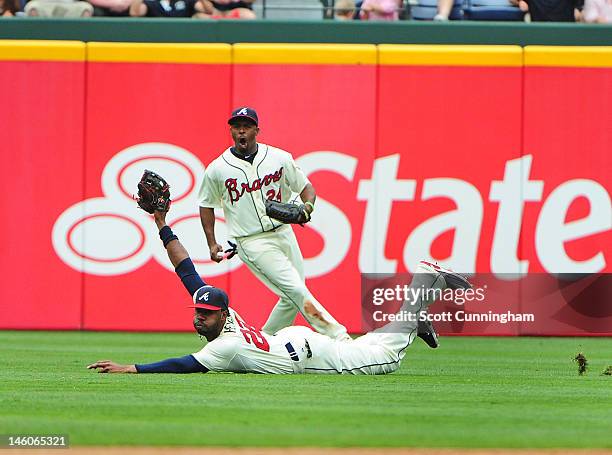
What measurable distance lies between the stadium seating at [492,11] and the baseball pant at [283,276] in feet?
17.7

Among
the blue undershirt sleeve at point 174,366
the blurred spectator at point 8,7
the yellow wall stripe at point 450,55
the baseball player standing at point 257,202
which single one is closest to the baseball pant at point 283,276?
the baseball player standing at point 257,202

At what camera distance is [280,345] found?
8.70 metres

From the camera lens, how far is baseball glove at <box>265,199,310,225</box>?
9328mm

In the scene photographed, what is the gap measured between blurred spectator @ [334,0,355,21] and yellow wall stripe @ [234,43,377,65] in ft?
2.03

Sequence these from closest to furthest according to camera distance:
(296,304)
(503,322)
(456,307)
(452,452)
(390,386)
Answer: (452,452) → (390,386) → (296,304) → (456,307) → (503,322)

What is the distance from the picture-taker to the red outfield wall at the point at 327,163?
13.8 m

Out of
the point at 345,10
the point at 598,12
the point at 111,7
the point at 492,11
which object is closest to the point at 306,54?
the point at 345,10

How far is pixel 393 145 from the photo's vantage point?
546 inches

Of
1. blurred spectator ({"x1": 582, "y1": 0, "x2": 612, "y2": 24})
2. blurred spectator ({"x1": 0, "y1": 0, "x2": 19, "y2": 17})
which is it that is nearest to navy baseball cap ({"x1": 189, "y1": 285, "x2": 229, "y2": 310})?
blurred spectator ({"x1": 0, "y1": 0, "x2": 19, "y2": 17})

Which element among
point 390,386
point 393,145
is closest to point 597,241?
point 393,145

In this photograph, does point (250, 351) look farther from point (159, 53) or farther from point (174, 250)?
point (159, 53)

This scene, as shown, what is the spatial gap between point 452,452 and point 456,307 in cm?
483

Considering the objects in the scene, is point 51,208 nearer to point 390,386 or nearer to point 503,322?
point 503,322

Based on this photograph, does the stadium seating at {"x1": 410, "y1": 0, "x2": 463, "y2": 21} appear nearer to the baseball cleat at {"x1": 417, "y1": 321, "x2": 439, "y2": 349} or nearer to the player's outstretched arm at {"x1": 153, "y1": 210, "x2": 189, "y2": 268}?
the player's outstretched arm at {"x1": 153, "y1": 210, "x2": 189, "y2": 268}
